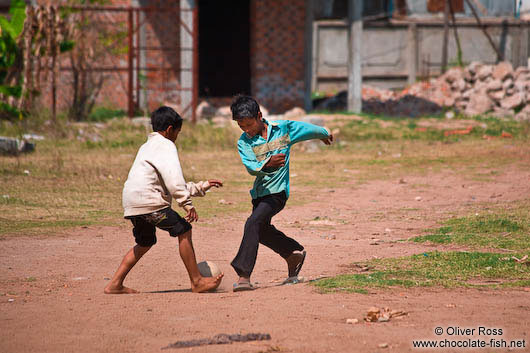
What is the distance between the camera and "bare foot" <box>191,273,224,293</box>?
506 centimetres

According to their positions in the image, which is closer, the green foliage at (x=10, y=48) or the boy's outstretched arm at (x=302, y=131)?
the boy's outstretched arm at (x=302, y=131)

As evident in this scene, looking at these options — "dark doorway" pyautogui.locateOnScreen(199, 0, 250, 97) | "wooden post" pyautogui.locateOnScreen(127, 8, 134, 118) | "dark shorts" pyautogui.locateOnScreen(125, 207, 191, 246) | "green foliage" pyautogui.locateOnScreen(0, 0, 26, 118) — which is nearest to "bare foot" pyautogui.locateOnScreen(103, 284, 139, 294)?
"dark shorts" pyautogui.locateOnScreen(125, 207, 191, 246)

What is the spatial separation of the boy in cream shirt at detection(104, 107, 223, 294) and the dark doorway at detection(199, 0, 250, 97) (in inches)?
666

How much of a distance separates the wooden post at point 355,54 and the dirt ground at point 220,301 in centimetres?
1126

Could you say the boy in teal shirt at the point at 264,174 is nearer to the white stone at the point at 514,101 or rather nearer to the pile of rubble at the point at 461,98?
the pile of rubble at the point at 461,98

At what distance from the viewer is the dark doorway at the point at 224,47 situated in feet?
72.0

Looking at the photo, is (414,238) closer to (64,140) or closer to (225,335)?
(225,335)

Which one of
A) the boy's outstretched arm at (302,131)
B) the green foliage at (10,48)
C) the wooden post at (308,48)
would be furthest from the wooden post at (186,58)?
the boy's outstretched arm at (302,131)

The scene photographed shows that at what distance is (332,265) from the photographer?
19.5ft

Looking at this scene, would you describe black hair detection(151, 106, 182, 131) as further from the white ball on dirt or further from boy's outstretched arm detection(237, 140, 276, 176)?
the white ball on dirt

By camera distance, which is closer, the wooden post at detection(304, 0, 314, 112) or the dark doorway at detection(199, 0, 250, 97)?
the wooden post at detection(304, 0, 314, 112)

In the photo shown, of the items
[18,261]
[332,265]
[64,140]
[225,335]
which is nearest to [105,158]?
[64,140]

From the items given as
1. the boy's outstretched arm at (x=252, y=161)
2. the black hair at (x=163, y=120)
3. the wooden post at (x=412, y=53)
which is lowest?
the boy's outstretched arm at (x=252, y=161)

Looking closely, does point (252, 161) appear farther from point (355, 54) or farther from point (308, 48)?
point (308, 48)
